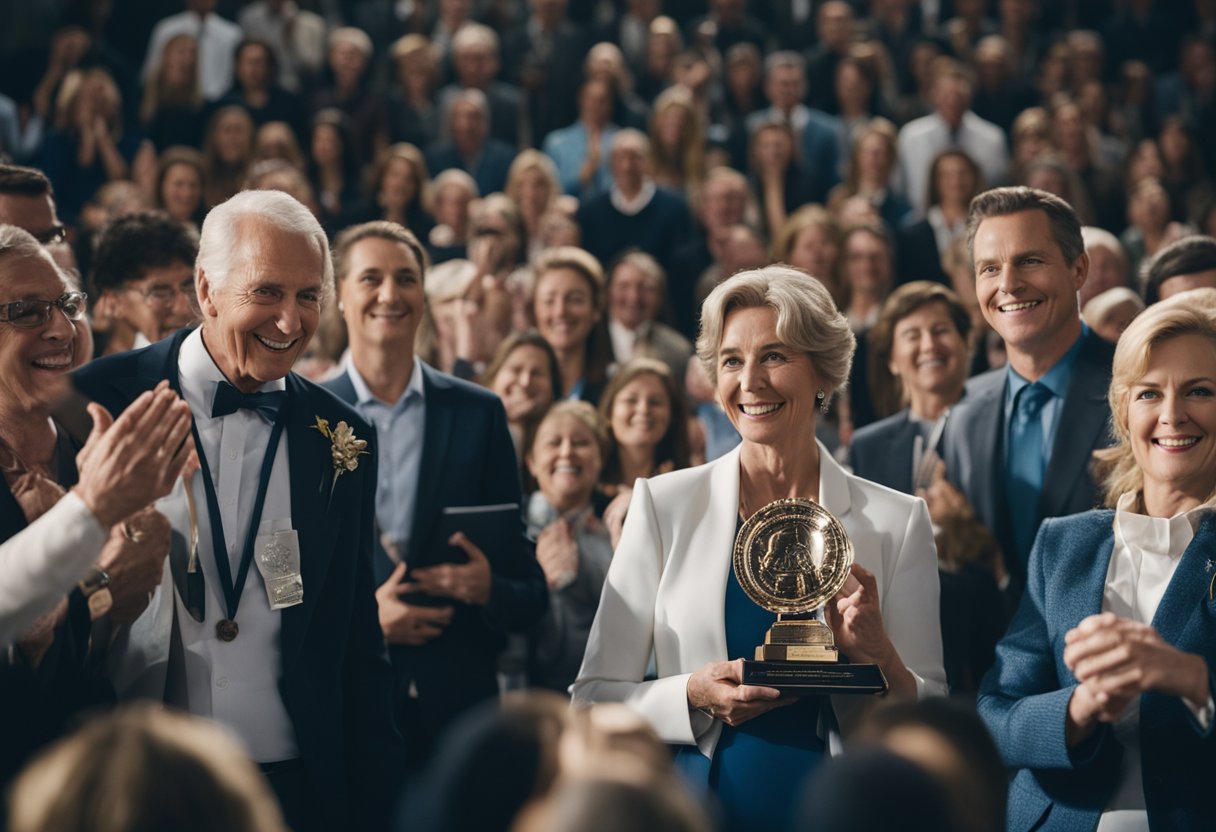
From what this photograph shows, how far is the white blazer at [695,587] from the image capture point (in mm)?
3479

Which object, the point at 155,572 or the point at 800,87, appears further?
the point at 800,87

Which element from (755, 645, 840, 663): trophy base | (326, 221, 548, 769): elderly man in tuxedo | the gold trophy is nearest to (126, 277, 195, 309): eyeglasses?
(326, 221, 548, 769): elderly man in tuxedo

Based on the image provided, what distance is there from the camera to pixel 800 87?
10.8 metres

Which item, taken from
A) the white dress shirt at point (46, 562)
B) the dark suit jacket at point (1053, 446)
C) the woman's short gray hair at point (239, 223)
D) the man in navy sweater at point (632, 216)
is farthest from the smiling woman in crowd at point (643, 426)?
the man in navy sweater at point (632, 216)

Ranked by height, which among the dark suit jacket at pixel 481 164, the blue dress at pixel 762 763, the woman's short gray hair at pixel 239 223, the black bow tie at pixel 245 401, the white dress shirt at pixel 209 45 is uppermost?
the white dress shirt at pixel 209 45

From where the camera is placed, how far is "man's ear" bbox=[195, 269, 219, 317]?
3473 mm

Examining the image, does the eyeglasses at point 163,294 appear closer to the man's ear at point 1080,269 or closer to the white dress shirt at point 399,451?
the white dress shirt at point 399,451

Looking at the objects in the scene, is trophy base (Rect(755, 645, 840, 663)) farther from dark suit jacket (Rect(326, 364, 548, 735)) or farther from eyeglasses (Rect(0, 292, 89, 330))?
eyeglasses (Rect(0, 292, 89, 330))

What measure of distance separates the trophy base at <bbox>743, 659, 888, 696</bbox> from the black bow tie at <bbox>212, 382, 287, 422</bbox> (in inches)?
50.7

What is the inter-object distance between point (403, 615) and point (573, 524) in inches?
40.5

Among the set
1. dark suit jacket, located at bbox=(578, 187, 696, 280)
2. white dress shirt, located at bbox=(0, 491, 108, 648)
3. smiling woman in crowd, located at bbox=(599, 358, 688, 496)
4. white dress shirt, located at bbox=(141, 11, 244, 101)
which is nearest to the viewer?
white dress shirt, located at bbox=(0, 491, 108, 648)

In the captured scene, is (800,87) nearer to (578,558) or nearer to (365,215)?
(365,215)

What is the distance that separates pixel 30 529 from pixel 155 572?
1.25 feet

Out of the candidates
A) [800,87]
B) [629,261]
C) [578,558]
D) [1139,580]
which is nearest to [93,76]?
[629,261]
